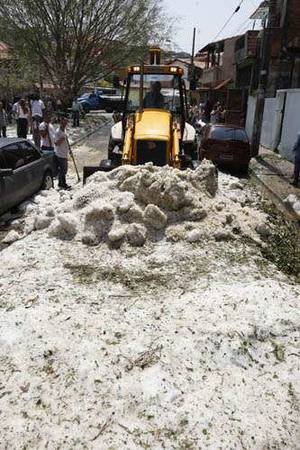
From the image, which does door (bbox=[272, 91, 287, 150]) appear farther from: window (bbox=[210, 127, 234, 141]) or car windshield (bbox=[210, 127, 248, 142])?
window (bbox=[210, 127, 234, 141])

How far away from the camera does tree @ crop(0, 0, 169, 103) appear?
23.6 m

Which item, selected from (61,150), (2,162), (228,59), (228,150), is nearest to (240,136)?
(228,150)

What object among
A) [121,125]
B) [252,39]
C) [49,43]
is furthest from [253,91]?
[121,125]

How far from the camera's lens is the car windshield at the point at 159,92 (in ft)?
32.7

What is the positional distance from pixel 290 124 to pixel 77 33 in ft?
45.0

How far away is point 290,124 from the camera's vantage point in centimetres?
1717

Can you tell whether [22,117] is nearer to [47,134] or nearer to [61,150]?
[47,134]

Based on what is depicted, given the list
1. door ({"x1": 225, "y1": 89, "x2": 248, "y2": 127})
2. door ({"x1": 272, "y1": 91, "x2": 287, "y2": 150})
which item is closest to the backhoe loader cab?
door ({"x1": 272, "y1": 91, "x2": 287, "y2": 150})

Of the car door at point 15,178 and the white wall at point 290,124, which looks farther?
the white wall at point 290,124

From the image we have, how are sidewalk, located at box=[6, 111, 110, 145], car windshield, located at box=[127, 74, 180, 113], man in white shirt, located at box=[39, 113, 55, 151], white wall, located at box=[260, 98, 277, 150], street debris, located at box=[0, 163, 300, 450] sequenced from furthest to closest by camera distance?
sidewalk, located at box=[6, 111, 110, 145] < white wall, located at box=[260, 98, 277, 150] < man in white shirt, located at box=[39, 113, 55, 151] < car windshield, located at box=[127, 74, 180, 113] < street debris, located at box=[0, 163, 300, 450]

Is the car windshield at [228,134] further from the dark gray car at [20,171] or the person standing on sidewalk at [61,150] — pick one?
the dark gray car at [20,171]

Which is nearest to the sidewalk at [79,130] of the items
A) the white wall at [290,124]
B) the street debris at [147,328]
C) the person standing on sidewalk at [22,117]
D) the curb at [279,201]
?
the person standing on sidewalk at [22,117]

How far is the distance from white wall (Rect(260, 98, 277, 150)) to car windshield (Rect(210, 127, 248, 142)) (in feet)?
14.8

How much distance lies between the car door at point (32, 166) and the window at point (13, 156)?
132 millimetres
